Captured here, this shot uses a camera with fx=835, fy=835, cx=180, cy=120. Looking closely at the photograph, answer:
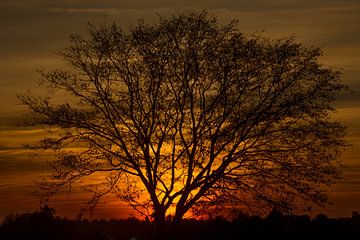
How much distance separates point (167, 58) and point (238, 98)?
432cm

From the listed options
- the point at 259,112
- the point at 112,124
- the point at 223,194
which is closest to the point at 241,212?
the point at 223,194

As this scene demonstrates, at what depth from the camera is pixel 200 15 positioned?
4378 centimetres

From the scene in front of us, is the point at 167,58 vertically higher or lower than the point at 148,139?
higher

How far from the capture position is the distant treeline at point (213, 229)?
44.9 m

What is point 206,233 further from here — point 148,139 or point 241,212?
point 148,139

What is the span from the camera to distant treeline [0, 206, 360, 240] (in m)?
44.9

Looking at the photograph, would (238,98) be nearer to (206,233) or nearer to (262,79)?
(262,79)

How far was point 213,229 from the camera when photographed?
46906 mm

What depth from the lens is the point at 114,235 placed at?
49.5 metres

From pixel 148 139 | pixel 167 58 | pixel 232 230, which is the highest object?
pixel 167 58

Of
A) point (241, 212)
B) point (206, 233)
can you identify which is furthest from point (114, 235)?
point (241, 212)

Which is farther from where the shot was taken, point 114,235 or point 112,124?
point 114,235

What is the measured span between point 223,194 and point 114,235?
869 cm

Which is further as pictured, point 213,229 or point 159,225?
point 213,229
